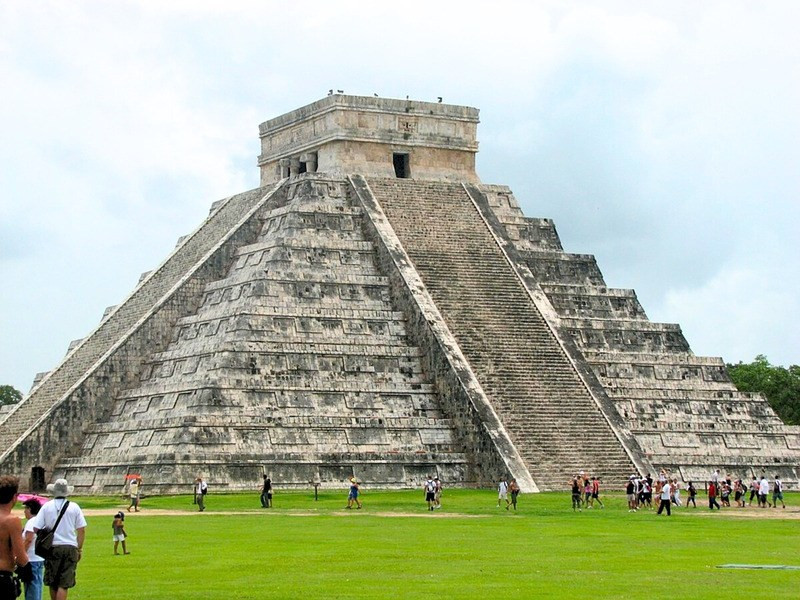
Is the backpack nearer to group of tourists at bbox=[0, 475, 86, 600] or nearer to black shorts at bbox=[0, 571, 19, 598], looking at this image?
group of tourists at bbox=[0, 475, 86, 600]

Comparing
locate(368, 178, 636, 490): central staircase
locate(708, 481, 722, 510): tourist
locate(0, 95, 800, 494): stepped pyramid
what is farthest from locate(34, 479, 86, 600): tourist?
locate(368, 178, 636, 490): central staircase

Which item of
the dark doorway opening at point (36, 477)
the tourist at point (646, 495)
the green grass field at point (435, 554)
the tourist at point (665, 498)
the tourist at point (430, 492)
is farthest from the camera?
the tourist at point (646, 495)

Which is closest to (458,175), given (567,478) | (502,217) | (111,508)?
(502,217)

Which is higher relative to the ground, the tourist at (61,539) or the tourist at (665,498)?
the tourist at (665,498)

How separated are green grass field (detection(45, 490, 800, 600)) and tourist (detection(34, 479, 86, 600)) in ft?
8.35

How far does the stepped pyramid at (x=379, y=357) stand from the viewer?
3706cm

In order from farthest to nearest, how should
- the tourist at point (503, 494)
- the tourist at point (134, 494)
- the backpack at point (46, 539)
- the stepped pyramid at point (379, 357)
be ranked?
the stepped pyramid at point (379, 357), the tourist at point (503, 494), the tourist at point (134, 494), the backpack at point (46, 539)

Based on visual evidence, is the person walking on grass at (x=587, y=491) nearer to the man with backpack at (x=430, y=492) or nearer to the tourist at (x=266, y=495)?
the man with backpack at (x=430, y=492)

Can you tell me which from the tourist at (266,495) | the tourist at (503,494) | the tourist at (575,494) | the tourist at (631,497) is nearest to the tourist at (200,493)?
the tourist at (266,495)

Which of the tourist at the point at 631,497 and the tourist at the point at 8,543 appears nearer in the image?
the tourist at the point at 8,543

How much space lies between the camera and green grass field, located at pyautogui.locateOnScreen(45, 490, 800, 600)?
55.7 feet

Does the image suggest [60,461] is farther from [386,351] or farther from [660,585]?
[660,585]

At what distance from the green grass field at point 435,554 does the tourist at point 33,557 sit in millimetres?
2866

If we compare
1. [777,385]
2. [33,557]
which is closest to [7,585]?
[33,557]
